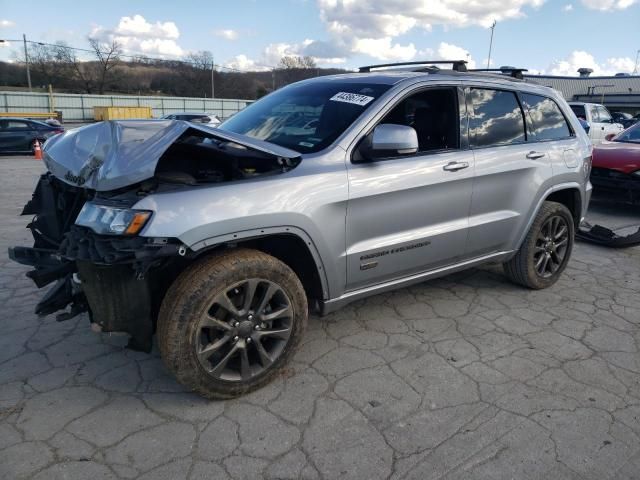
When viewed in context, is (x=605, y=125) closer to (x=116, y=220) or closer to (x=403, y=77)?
(x=403, y=77)

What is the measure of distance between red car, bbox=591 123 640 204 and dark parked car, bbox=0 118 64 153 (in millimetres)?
16761

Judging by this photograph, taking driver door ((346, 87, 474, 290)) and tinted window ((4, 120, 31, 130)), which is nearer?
driver door ((346, 87, 474, 290))

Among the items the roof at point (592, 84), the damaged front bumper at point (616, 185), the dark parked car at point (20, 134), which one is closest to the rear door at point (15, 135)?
the dark parked car at point (20, 134)

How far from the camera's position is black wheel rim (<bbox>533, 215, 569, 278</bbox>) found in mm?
4430

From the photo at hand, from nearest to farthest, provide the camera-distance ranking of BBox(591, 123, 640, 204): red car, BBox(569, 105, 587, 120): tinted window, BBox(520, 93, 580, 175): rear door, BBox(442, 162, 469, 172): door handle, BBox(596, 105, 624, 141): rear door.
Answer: BBox(442, 162, 469, 172): door handle
BBox(520, 93, 580, 175): rear door
BBox(591, 123, 640, 204): red car
BBox(569, 105, 587, 120): tinted window
BBox(596, 105, 624, 141): rear door

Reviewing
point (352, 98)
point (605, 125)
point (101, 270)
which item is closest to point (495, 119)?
point (352, 98)

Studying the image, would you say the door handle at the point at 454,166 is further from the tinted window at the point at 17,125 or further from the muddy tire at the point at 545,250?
the tinted window at the point at 17,125

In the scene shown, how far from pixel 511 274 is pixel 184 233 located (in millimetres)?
3160

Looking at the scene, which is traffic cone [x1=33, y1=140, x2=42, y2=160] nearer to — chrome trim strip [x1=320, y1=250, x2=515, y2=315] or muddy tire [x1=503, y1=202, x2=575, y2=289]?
chrome trim strip [x1=320, y1=250, x2=515, y2=315]

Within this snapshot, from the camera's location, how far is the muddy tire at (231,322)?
2572mm

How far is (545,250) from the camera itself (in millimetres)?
4477

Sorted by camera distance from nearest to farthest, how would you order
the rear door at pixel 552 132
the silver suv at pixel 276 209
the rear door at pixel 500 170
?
the silver suv at pixel 276 209 < the rear door at pixel 500 170 < the rear door at pixel 552 132

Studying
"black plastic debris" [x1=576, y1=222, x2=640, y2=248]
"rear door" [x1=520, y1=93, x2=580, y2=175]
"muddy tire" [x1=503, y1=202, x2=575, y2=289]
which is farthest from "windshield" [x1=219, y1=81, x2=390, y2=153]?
"black plastic debris" [x1=576, y1=222, x2=640, y2=248]

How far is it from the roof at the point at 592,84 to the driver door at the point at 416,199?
55822 millimetres
